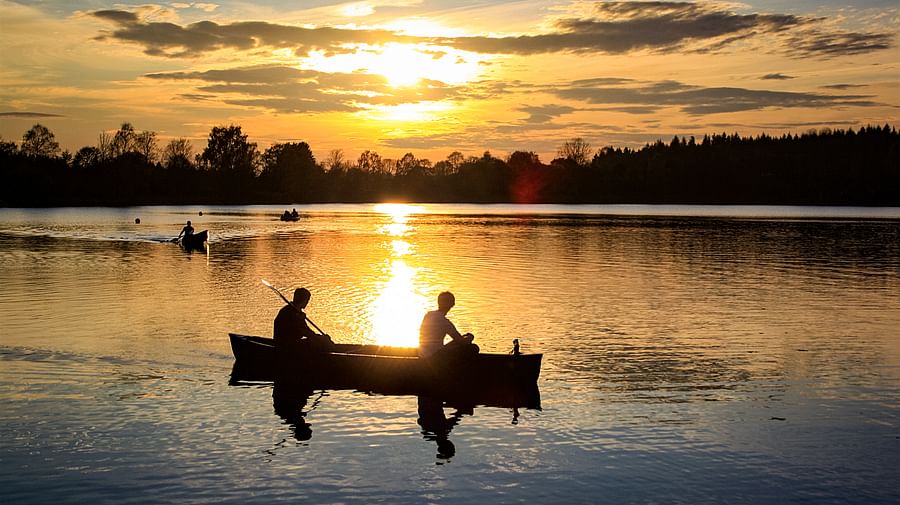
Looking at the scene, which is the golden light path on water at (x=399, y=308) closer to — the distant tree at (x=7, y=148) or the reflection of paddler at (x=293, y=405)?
the reflection of paddler at (x=293, y=405)

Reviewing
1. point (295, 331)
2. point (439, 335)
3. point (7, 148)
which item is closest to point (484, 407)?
point (439, 335)

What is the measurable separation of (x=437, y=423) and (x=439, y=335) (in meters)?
2.39

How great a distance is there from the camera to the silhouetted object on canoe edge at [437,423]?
14898mm

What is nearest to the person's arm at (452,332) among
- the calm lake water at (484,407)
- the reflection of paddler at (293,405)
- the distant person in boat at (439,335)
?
the distant person in boat at (439,335)

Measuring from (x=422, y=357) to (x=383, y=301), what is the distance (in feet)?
54.5

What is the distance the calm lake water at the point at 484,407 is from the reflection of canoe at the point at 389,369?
21.0 inches

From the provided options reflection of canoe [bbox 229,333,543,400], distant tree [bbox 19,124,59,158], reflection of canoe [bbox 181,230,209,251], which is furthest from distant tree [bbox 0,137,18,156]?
reflection of canoe [bbox 229,333,543,400]

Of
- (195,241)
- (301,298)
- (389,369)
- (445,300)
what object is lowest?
(389,369)

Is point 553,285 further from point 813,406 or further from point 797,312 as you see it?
point 813,406

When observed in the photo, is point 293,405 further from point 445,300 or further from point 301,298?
point 445,300

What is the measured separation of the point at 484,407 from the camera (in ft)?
58.7

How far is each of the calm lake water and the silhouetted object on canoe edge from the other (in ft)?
0.68

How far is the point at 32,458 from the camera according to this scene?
45.7ft

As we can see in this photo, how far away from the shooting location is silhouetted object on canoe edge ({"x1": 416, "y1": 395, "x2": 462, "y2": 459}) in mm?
14898
